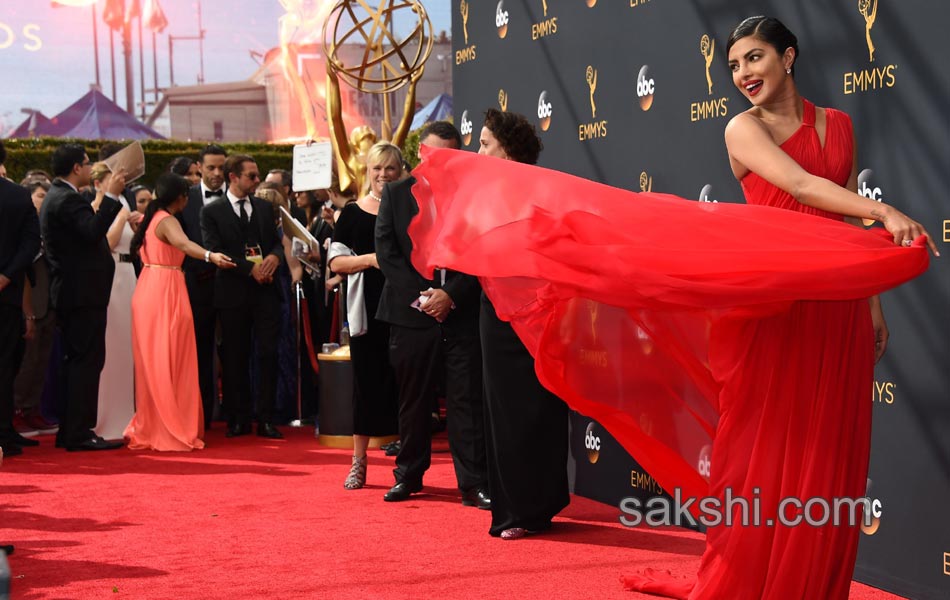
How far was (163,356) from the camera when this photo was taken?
873 cm

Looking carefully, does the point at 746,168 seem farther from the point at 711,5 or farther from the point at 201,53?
the point at 201,53

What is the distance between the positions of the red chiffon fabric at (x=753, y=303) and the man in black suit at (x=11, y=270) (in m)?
5.31

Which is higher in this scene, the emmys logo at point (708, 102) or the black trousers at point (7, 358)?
the emmys logo at point (708, 102)

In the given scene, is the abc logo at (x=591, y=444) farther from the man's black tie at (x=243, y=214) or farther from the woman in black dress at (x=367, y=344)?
the man's black tie at (x=243, y=214)

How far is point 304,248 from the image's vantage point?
8.93 m

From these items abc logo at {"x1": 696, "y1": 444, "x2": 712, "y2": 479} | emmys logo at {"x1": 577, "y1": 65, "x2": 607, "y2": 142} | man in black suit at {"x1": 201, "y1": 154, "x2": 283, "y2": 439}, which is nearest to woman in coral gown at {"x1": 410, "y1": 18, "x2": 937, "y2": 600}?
abc logo at {"x1": 696, "y1": 444, "x2": 712, "y2": 479}

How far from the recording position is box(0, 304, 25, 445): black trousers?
8.36 meters

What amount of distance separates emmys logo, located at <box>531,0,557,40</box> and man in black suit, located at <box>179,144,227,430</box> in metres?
3.35

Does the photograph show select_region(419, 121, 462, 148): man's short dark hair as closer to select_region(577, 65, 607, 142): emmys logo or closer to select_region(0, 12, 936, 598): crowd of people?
select_region(0, 12, 936, 598): crowd of people

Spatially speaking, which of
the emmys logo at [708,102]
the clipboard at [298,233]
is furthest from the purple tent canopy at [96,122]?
the emmys logo at [708,102]

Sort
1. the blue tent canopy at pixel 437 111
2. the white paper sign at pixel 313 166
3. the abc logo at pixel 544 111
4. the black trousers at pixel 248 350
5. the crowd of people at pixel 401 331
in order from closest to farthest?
1. the crowd of people at pixel 401 331
2. the abc logo at pixel 544 111
3. the black trousers at pixel 248 350
4. the white paper sign at pixel 313 166
5. the blue tent canopy at pixel 437 111

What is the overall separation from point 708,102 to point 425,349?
6.45ft

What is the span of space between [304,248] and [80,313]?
1685 millimetres

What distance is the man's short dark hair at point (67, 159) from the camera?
27.7ft
